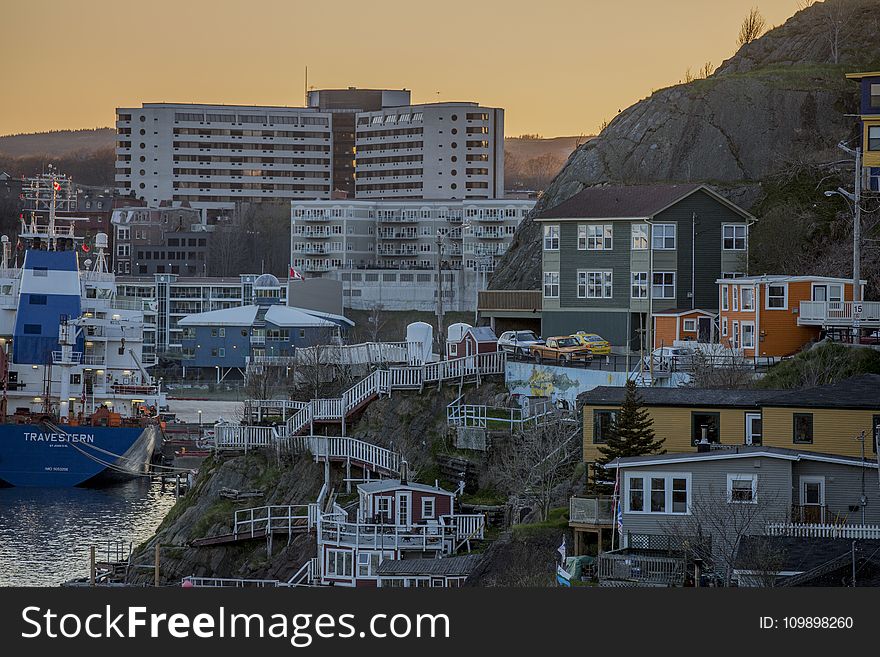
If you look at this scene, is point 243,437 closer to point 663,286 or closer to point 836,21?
point 663,286

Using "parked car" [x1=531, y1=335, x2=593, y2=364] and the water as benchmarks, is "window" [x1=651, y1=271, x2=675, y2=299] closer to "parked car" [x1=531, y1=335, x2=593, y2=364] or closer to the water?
"parked car" [x1=531, y1=335, x2=593, y2=364]

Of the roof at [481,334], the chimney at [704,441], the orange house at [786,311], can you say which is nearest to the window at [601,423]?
the chimney at [704,441]

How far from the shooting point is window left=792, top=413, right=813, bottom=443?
39.2m

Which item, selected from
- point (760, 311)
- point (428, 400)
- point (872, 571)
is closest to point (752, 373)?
point (760, 311)

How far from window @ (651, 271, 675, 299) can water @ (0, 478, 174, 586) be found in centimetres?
2113

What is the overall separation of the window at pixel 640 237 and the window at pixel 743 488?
30.4 m

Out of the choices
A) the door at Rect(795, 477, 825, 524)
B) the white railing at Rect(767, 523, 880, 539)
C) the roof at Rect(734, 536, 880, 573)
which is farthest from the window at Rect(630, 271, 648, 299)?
the roof at Rect(734, 536, 880, 573)

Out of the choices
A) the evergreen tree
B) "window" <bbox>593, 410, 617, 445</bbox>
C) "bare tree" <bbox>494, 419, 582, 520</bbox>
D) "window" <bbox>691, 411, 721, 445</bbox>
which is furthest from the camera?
"bare tree" <bbox>494, 419, 582, 520</bbox>

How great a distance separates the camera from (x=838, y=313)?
5316 centimetres

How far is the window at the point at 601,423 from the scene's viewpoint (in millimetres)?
42688

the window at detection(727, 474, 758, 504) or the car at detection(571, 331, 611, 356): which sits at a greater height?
the car at detection(571, 331, 611, 356)

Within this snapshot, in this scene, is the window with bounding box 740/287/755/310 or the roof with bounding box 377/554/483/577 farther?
the window with bounding box 740/287/755/310

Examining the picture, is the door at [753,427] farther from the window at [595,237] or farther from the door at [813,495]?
the window at [595,237]

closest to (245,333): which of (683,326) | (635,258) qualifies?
(635,258)
